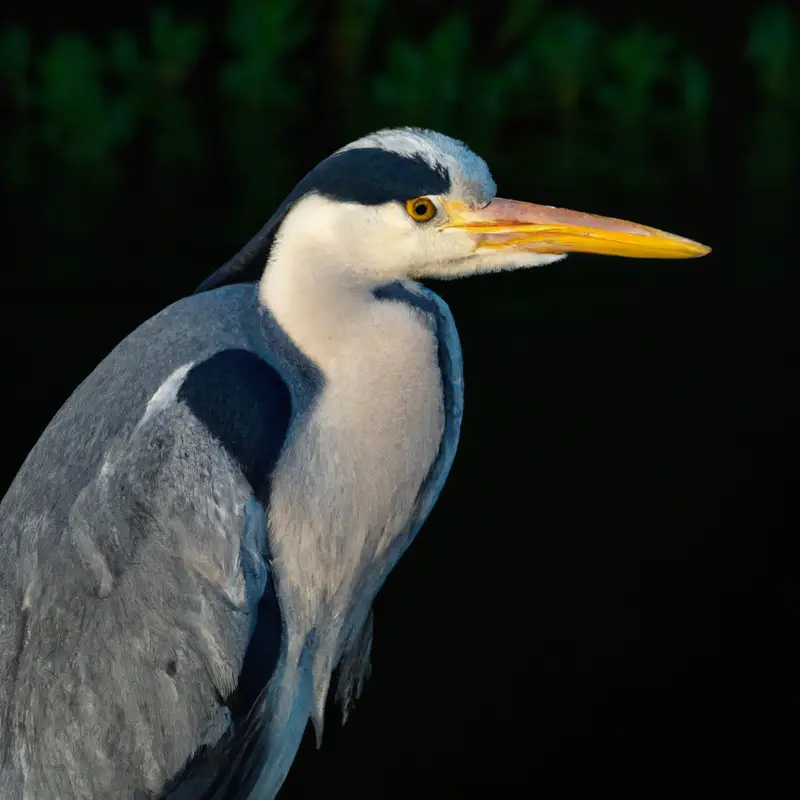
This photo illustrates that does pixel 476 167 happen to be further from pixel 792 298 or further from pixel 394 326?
pixel 792 298

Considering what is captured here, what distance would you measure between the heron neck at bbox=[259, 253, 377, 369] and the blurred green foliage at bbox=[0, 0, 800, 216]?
16.1 ft

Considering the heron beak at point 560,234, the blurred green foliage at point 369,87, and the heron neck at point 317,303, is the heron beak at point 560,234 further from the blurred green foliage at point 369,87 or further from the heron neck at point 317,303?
the blurred green foliage at point 369,87

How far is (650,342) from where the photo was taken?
458 centimetres

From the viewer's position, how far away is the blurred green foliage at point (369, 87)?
700cm

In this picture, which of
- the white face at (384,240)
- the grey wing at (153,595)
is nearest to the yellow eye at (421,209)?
the white face at (384,240)

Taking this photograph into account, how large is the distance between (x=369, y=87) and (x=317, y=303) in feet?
23.6

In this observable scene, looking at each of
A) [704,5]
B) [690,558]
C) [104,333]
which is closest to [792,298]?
[690,558]

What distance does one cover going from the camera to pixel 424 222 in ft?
5.11

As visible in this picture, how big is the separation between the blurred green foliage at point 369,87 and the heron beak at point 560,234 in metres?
4.86

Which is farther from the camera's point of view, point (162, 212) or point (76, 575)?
point (162, 212)

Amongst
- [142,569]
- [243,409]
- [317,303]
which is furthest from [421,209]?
[142,569]

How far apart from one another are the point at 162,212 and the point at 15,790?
4.45 metres

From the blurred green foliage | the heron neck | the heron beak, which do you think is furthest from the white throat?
the blurred green foliage

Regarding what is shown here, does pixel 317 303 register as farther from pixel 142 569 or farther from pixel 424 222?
pixel 142 569
